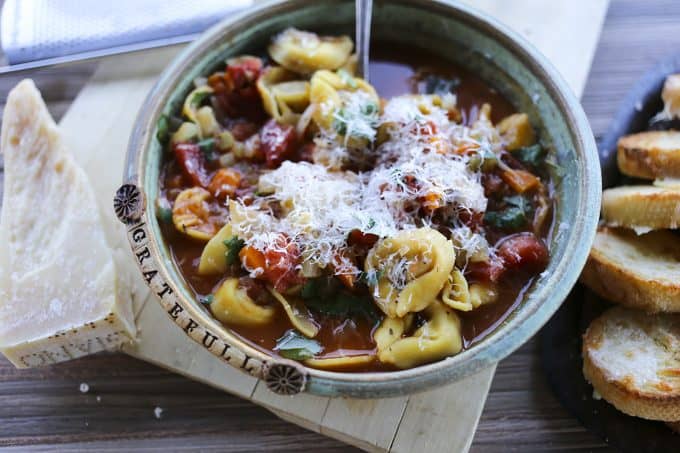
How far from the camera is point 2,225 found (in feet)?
11.9

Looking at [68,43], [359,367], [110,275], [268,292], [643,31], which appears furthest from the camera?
[643,31]

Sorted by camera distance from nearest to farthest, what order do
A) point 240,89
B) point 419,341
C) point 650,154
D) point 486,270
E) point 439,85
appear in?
point 419,341
point 486,270
point 650,154
point 240,89
point 439,85


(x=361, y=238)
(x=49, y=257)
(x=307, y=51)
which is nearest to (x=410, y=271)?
(x=361, y=238)

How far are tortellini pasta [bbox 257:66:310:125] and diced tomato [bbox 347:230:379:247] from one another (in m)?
0.85

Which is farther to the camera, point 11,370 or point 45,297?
point 11,370

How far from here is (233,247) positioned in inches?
127

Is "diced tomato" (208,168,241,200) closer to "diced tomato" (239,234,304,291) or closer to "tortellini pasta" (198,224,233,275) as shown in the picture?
"tortellini pasta" (198,224,233,275)

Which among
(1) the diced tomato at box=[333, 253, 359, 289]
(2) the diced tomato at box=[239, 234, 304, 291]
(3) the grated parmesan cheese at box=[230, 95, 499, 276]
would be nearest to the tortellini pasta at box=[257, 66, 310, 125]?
(3) the grated parmesan cheese at box=[230, 95, 499, 276]

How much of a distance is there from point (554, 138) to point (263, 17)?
1629mm

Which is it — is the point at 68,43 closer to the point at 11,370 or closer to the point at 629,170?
the point at 11,370

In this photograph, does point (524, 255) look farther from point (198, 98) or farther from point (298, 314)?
point (198, 98)

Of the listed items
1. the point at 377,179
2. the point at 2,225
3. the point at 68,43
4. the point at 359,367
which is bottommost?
the point at 359,367

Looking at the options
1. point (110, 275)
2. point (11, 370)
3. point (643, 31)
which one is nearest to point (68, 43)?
point (110, 275)

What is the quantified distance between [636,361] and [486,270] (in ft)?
3.07
